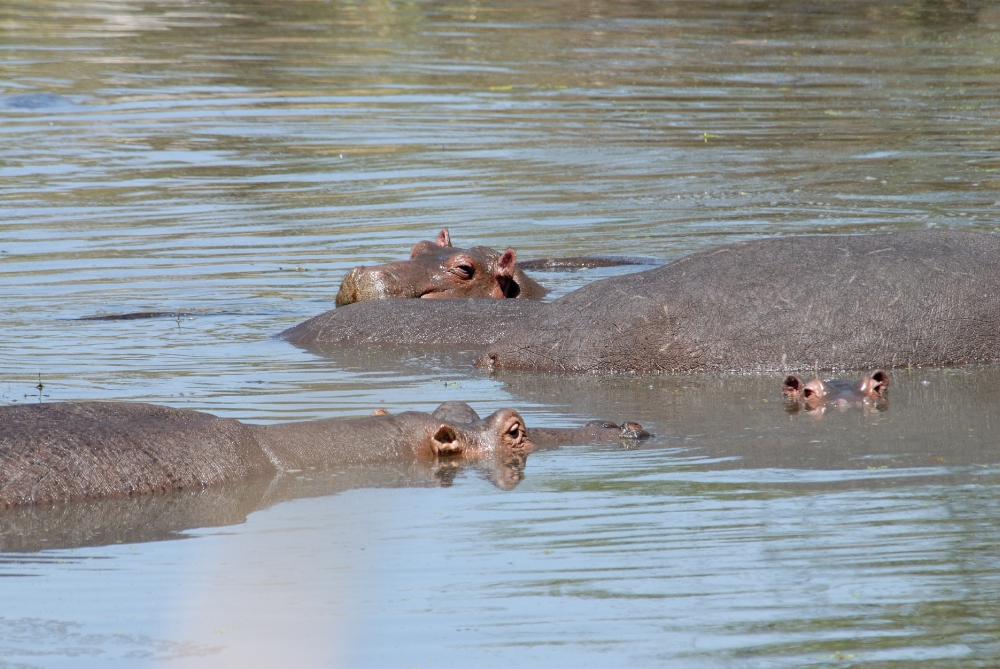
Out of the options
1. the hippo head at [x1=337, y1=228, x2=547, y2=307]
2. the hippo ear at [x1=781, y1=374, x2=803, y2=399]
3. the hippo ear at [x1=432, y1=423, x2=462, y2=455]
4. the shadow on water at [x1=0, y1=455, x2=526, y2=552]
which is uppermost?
the hippo head at [x1=337, y1=228, x2=547, y2=307]

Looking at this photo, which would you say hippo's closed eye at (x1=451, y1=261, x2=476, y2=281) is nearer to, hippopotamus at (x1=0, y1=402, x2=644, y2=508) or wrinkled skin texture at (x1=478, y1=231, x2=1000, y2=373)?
wrinkled skin texture at (x1=478, y1=231, x2=1000, y2=373)


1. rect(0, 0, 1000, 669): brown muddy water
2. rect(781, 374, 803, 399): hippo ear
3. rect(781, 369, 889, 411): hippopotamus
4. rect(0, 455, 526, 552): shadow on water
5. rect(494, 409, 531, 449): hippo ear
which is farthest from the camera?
rect(781, 374, 803, 399): hippo ear

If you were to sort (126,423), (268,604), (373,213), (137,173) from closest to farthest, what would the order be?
1. (268,604)
2. (126,423)
3. (373,213)
4. (137,173)

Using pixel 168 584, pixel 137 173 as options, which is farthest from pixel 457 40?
pixel 168 584

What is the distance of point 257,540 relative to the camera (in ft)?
19.8

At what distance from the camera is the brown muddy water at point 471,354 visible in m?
5.09

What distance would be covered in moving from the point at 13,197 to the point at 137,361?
259 inches

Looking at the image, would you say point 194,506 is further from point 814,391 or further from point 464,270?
point 464,270

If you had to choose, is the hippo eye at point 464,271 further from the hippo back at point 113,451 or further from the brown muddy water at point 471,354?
the hippo back at point 113,451

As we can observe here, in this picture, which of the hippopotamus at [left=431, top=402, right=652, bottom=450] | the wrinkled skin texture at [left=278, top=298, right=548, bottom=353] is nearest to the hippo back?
the hippopotamus at [left=431, top=402, right=652, bottom=450]

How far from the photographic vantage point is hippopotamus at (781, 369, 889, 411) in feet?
26.7

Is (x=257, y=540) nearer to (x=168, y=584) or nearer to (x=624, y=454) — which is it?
(x=168, y=584)

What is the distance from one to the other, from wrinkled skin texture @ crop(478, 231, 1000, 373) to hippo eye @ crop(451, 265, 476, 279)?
194cm

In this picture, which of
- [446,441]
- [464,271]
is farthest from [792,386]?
[464,271]
